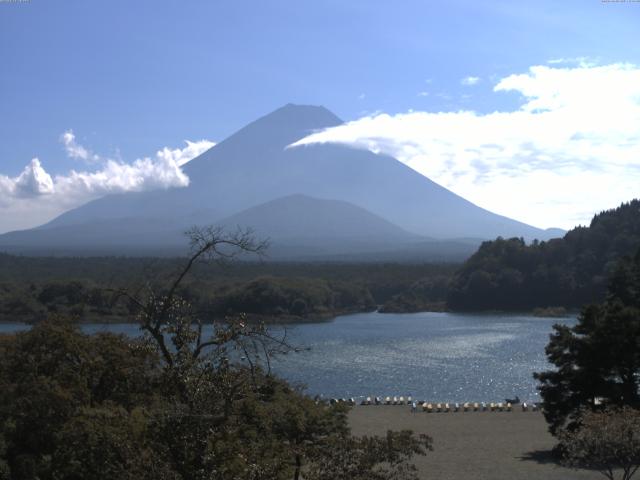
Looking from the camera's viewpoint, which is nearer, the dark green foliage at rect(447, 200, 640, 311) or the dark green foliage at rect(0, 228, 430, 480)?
the dark green foliage at rect(0, 228, 430, 480)

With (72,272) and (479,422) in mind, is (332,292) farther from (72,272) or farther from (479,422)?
(479,422)

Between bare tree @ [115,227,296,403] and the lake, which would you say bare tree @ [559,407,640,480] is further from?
the lake

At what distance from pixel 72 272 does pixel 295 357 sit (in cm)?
3285

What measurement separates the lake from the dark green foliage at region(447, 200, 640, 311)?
602cm

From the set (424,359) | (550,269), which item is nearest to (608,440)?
(424,359)

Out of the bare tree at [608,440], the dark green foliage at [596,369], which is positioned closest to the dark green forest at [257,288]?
the dark green foliage at [596,369]

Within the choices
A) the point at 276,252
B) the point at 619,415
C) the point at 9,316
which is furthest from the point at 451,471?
the point at 276,252

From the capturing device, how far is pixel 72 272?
55.2 meters

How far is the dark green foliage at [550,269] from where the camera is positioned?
4481 centimetres

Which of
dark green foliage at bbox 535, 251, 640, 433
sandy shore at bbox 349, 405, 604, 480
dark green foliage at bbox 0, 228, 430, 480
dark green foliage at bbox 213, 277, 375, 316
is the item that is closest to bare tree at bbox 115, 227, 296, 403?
dark green foliage at bbox 0, 228, 430, 480

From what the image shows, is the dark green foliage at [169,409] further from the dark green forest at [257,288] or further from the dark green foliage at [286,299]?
the dark green foliage at [286,299]

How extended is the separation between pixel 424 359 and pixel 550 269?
2269cm

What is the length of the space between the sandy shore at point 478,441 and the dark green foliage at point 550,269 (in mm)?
29699

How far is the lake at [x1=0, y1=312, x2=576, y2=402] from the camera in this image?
2077 centimetres
